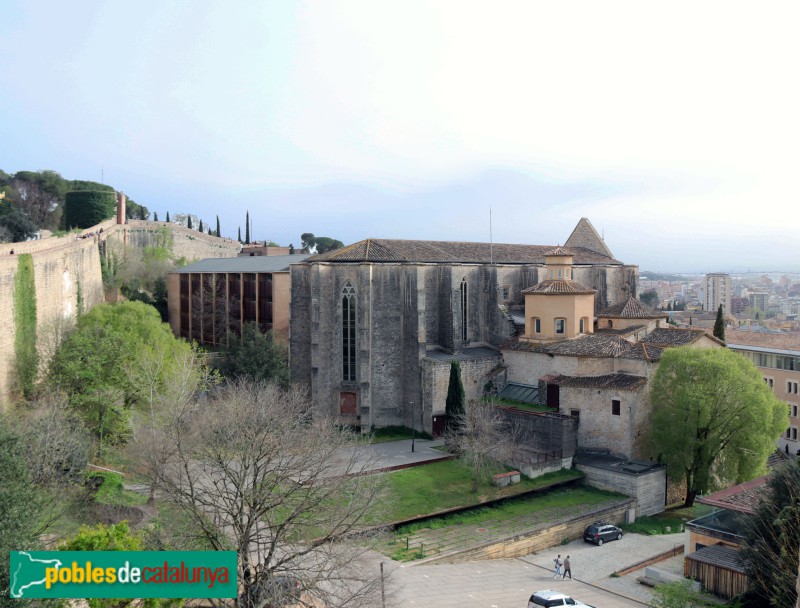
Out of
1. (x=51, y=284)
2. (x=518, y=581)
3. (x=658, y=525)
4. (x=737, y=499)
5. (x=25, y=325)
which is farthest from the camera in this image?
(x=51, y=284)

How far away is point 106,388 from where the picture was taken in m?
29.4

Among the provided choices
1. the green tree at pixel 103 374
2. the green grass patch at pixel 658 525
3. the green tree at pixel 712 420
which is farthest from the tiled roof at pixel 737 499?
the green tree at pixel 103 374

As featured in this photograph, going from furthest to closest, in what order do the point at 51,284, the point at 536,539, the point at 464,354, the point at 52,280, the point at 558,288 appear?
1. the point at 464,354
2. the point at 558,288
3. the point at 52,280
4. the point at 51,284
5. the point at 536,539

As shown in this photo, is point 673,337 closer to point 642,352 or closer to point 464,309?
point 642,352

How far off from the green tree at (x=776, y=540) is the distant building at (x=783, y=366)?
3206 centimetres

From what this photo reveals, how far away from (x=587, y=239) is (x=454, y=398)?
2603 cm

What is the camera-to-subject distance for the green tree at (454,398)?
120 feet

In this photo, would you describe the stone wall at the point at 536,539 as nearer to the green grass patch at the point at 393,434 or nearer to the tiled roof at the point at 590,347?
the tiled roof at the point at 590,347

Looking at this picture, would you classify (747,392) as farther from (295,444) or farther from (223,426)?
(223,426)

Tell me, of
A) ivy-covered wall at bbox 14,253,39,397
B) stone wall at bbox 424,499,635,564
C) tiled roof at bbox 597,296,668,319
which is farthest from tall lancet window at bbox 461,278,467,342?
ivy-covered wall at bbox 14,253,39,397

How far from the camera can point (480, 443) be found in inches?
1170

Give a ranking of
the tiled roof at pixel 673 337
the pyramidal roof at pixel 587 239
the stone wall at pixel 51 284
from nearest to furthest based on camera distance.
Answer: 1. the stone wall at pixel 51 284
2. the tiled roof at pixel 673 337
3. the pyramidal roof at pixel 587 239

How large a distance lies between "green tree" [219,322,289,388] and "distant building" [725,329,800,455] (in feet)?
114

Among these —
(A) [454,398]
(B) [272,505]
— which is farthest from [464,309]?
(B) [272,505]
